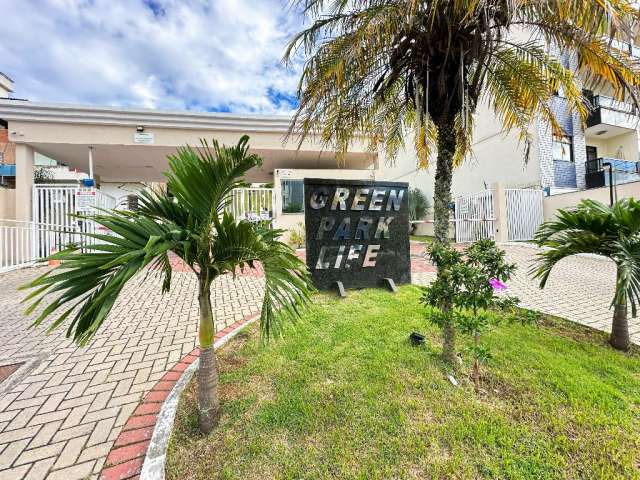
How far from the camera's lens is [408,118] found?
496 cm

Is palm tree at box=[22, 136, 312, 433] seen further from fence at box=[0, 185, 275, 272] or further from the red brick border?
fence at box=[0, 185, 275, 272]

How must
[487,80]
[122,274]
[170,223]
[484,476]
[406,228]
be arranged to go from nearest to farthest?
[122,274] → [484,476] → [170,223] → [487,80] → [406,228]

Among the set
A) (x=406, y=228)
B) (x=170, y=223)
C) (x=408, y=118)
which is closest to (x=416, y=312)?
(x=406, y=228)

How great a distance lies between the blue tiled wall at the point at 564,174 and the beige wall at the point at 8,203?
2148cm

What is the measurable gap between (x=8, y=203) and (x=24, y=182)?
2.90 feet

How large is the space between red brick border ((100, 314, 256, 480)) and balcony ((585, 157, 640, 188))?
18307 millimetres

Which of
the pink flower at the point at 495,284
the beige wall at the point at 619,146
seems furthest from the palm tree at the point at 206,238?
the beige wall at the point at 619,146

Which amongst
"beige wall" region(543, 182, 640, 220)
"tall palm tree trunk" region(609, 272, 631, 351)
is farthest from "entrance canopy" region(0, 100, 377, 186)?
"beige wall" region(543, 182, 640, 220)

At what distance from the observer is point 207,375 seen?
6.88 ft

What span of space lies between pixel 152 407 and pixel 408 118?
542cm

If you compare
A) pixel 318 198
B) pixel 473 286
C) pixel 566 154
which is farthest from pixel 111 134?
pixel 566 154

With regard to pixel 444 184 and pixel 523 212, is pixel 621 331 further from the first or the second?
pixel 523 212

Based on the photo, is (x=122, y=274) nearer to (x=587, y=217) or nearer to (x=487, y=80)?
(x=587, y=217)

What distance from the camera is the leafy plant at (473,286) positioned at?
7.92ft
